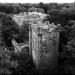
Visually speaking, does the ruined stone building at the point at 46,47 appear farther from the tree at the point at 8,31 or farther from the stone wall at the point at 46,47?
the tree at the point at 8,31

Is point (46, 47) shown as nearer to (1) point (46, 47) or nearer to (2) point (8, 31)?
(1) point (46, 47)

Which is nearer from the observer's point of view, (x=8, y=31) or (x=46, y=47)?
(x=46, y=47)

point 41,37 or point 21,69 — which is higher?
point 41,37

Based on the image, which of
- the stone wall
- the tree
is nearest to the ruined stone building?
the stone wall

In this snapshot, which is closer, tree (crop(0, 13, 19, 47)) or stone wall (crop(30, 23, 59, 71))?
stone wall (crop(30, 23, 59, 71))

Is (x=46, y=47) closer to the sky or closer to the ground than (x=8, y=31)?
closer to the ground

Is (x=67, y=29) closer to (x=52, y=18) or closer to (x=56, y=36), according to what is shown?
(x=56, y=36)

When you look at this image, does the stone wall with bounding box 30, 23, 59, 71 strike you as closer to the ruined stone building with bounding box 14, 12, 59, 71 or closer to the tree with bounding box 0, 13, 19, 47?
the ruined stone building with bounding box 14, 12, 59, 71

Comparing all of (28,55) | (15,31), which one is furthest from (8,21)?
(28,55)

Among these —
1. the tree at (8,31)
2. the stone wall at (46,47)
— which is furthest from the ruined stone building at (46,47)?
the tree at (8,31)

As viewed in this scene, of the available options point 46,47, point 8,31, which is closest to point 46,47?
point 46,47

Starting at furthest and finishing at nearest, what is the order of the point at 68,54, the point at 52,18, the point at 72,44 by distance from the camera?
the point at 52,18
the point at 68,54
the point at 72,44
